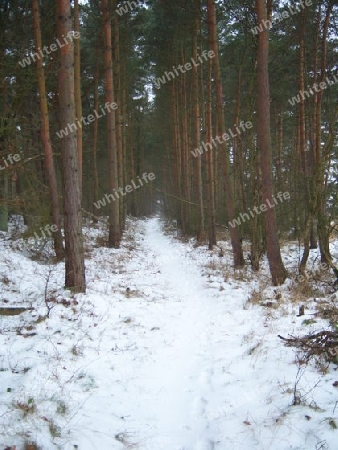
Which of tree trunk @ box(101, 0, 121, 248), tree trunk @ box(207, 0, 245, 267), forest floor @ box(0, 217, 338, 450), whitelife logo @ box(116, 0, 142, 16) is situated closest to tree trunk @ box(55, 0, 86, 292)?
forest floor @ box(0, 217, 338, 450)

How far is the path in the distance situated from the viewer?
3.17 m

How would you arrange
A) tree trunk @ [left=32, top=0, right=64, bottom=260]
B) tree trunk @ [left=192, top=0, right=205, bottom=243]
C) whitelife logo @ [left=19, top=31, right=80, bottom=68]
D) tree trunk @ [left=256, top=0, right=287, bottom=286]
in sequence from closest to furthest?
whitelife logo @ [left=19, top=31, right=80, bottom=68]
tree trunk @ [left=256, top=0, right=287, bottom=286]
tree trunk @ [left=32, top=0, right=64, bottom=260]
tree trunk @ [left=192, top=0, right=205, bottom=243]

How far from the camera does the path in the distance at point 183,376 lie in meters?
3.17

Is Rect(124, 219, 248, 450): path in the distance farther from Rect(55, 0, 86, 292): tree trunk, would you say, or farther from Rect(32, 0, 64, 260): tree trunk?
Rect(32, 0, 64, 260): tree trunk

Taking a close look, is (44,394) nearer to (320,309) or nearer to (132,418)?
(132,418)

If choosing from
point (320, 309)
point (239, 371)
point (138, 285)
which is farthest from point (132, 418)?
point (138, 285)

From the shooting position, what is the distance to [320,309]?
549 centimetres

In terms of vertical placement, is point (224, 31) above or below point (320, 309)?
above

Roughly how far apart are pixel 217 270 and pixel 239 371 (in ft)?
19.9

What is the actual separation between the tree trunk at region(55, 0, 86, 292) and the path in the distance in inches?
78.6

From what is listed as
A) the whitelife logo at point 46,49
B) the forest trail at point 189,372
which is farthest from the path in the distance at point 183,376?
the whitelife logo at point 46,49

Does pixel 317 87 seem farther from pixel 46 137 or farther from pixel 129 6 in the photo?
pixel 46 137

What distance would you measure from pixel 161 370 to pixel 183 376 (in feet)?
1.04

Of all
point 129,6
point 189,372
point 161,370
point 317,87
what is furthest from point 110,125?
point 189,372
